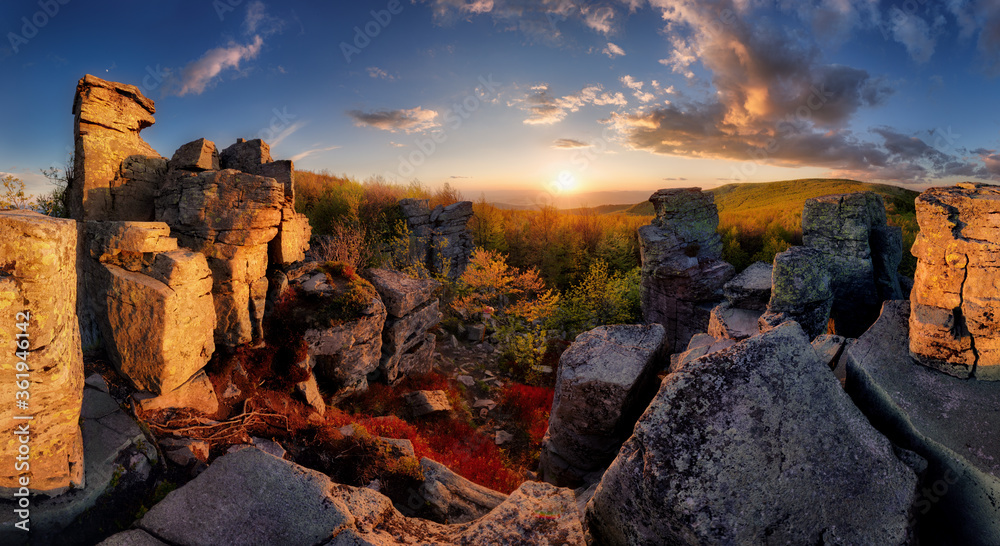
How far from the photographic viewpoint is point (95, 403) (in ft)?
16.5

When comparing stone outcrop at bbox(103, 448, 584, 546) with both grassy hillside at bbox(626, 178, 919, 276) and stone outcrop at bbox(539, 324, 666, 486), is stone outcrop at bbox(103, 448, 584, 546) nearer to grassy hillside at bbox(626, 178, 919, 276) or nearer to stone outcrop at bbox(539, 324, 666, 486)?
stone outcrop at bbox(539, 324, 666, 486)

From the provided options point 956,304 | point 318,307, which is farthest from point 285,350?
point 956,304

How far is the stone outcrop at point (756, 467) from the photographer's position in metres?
2.75

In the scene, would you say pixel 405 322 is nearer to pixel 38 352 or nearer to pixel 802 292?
pixel 38 352

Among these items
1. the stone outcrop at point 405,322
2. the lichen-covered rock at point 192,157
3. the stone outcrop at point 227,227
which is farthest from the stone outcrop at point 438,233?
the stone outcrop at point 227,227

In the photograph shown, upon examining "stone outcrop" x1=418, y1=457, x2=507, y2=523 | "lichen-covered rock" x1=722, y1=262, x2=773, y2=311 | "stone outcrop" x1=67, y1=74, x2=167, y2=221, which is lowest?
"stone outcrop" x1=418, y1=457, x2=507, y2=523

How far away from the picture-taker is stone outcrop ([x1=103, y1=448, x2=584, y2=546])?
3.69 m

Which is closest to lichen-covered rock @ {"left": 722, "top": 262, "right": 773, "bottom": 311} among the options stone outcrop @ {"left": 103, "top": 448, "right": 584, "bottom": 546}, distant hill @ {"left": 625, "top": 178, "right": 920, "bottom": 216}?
stone outcrop @ {"left": 103, "top": 448, "right": 584, "bottom": 546}

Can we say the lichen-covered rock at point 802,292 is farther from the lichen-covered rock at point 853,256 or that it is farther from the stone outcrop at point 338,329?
the stone outcrop at point 338,329

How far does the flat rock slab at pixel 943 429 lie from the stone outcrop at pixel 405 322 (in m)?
9.00

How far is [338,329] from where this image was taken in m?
8.84

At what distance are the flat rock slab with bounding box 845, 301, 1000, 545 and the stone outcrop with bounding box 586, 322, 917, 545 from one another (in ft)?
1.31

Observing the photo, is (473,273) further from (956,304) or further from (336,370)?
(956,304)

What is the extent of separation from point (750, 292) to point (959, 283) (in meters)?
5.43
